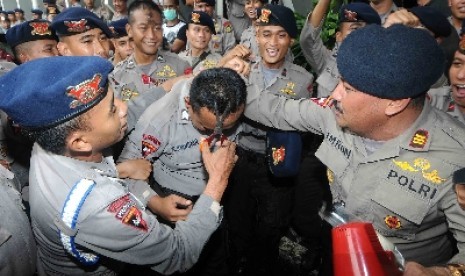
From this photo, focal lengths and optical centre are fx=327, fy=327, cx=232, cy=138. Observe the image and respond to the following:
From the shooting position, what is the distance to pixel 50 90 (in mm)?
1431

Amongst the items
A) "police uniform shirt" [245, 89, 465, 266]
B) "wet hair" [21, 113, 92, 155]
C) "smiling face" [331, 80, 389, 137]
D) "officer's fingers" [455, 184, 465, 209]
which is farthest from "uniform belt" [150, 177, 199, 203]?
"officer's fingers" [455, 184, 465, 209]

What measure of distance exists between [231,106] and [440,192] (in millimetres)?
1347

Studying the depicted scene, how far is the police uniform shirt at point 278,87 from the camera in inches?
149

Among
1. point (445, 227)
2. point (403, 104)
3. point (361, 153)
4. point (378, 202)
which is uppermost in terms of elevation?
point (403, 104)

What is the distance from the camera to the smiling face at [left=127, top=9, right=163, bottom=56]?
413 centimetres

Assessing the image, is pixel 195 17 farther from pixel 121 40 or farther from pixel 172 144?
pixel 172 144

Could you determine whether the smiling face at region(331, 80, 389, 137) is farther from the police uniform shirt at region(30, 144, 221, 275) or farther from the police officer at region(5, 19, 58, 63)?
the police officer at region(5, 19, 58, 63)

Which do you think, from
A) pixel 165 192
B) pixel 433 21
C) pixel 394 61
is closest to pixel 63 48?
pixel 165 192

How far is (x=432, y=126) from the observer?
1.86 meters

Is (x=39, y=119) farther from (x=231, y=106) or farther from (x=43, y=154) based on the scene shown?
(x=231, y=106)

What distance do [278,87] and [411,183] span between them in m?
2.33

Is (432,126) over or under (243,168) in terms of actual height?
over

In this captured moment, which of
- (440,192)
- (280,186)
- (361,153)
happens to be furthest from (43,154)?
(280,186)

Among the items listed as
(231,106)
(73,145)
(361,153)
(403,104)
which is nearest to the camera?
(73,145)
